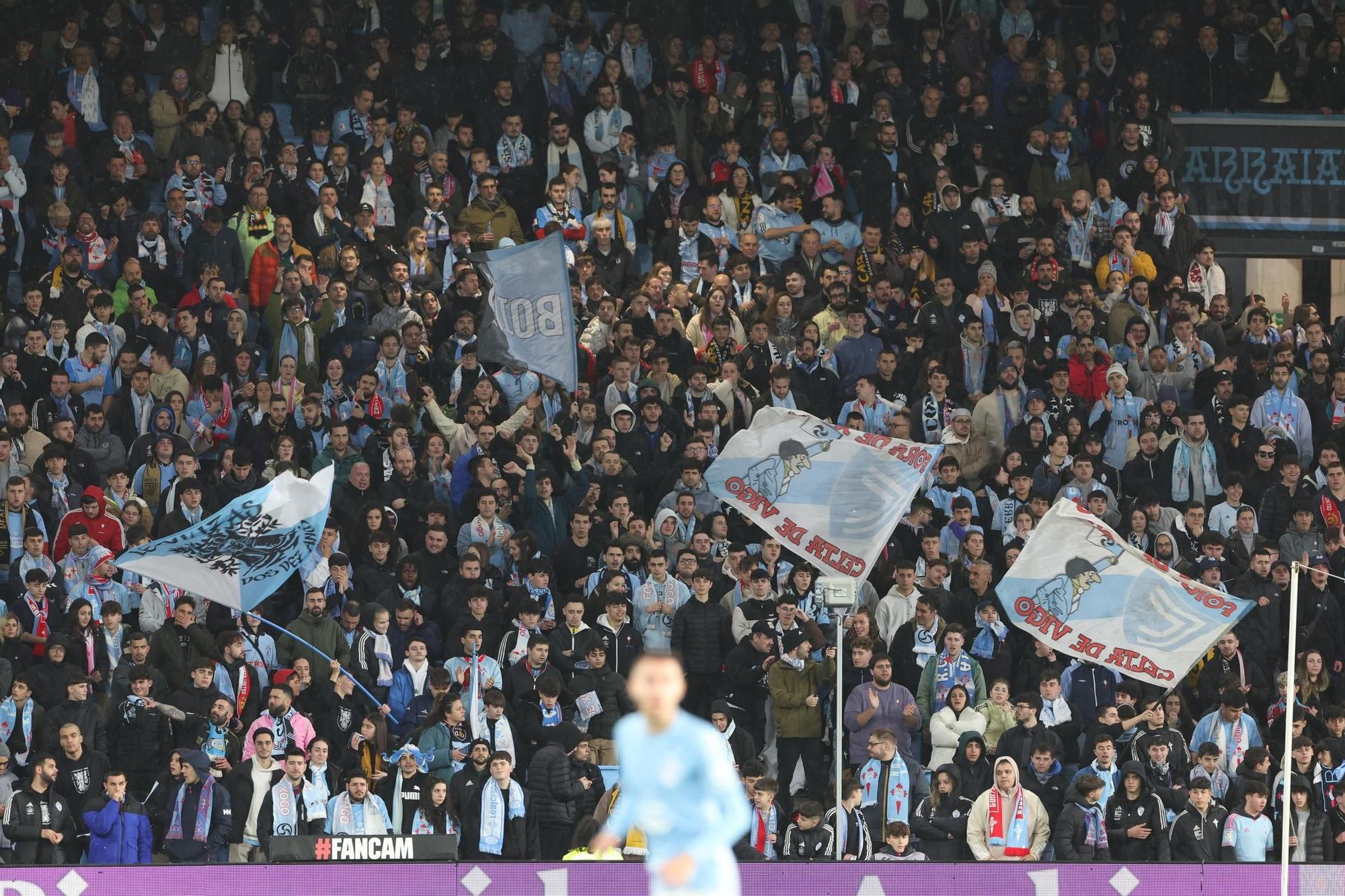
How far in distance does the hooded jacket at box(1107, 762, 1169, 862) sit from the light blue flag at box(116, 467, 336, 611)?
7.05 meters

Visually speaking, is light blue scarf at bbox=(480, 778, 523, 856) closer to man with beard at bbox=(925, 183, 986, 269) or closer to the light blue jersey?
the light blue jersey

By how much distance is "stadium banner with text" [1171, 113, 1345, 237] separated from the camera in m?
30.2

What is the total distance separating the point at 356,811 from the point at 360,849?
110cm

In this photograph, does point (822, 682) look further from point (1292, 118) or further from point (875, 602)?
point (1292, 118)

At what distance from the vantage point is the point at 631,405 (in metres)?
22.8

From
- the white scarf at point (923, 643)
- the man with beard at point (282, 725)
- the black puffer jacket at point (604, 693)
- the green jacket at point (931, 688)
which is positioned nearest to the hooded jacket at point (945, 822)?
the green jacket at point (931, 688)

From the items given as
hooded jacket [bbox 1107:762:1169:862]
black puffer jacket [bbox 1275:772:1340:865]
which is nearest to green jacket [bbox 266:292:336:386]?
hooded jacket [bbox 1107:762:1169:862]

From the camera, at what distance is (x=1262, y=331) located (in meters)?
24.7

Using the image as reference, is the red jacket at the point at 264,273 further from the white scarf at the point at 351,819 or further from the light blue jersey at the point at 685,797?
the light blue jersey at the point at 685,797

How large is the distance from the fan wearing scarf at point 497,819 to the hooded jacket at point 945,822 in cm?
324

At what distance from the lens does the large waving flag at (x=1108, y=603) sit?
19938mm

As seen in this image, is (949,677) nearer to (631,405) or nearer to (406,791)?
(631,405)

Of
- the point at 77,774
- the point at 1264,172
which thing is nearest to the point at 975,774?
the point at 77,774

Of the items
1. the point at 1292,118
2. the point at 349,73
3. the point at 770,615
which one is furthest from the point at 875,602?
the point at 1292,118
